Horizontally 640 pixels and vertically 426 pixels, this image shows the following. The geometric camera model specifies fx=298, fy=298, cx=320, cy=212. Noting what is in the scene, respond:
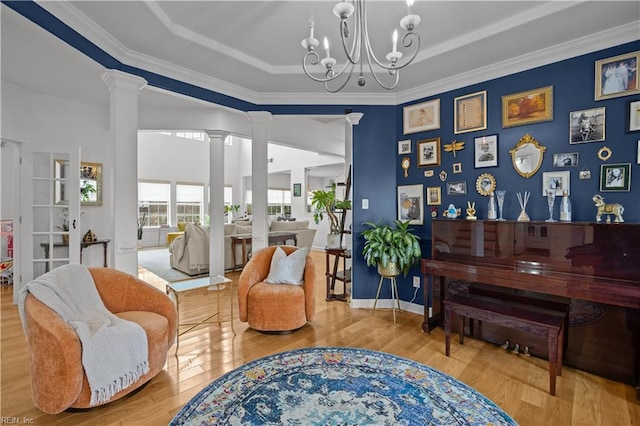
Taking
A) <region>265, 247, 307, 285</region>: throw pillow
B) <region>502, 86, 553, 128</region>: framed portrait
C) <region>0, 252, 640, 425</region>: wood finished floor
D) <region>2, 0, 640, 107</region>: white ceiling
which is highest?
<region>2, 0, 640, 107</region>: white ceiling

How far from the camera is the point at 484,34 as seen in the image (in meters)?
2.48

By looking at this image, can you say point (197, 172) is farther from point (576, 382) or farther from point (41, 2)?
point (576, 382)

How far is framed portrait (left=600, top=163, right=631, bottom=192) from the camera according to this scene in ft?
7.64

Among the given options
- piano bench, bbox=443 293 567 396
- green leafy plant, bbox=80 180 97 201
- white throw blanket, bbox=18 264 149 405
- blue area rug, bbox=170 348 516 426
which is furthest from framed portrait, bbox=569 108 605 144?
green leafy plant, bbox=80 180 97 201

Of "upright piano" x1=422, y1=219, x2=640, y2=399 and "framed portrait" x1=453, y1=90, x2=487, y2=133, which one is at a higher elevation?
"framed portrait" x1=453, y1=90, x2=487, y2=133

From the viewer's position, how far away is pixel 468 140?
3186mm

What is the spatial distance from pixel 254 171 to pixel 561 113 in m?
3.22

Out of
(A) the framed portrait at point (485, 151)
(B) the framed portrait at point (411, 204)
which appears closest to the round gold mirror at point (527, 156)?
(A) the framed portrait at point (485, 151)

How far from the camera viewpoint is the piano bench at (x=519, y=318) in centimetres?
206

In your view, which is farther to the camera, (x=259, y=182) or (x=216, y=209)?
(x=216, y=209)

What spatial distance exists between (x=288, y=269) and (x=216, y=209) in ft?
6.86

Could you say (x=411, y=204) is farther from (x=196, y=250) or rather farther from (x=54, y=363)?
(x=196, y=250)

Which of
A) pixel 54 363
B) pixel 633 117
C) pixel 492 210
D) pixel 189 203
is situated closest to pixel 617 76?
pixel 633 117

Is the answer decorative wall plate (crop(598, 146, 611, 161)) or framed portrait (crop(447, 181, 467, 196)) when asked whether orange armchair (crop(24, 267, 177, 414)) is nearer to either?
framed portrait (crop(447, 181, 467, 196))
